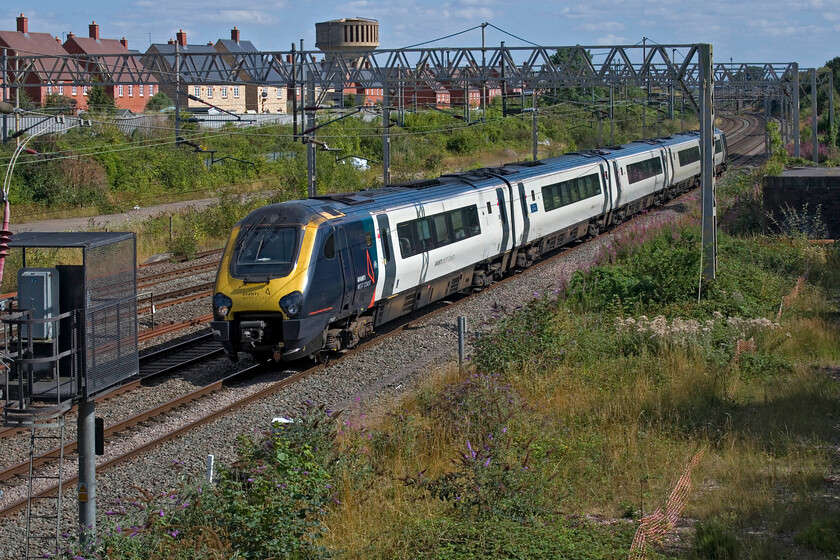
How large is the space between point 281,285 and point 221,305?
1001 millimetres

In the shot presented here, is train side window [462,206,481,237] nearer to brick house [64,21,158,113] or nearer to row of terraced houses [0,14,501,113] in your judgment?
row of terraced houses [0,14,501,113]

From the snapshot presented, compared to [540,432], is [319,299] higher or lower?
higher

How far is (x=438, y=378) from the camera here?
Answer: 1283cm

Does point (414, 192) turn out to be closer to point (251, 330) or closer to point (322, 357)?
point (322, 357)

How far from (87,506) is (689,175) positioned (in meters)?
33.8

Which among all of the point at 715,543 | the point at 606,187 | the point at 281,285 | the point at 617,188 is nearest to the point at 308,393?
the point at 281,285

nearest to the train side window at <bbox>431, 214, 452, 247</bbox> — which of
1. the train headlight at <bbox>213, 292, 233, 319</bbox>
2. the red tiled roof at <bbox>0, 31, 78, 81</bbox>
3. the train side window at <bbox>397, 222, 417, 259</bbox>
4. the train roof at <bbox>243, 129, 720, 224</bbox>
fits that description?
the train roof at <bbox>243, 129, 720, 224</bbox>

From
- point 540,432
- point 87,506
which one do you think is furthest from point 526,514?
point 87,506

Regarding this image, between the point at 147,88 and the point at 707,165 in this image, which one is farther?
the point at 147,88

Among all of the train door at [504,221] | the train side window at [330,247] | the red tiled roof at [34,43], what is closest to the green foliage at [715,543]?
the train side window at [330,247]

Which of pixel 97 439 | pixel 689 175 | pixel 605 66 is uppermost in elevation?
pixel 605 66

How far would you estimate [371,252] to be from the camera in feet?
49.5

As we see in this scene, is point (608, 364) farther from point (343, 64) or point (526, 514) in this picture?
point (343, 64)

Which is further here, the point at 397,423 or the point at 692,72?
the point at 692,72
